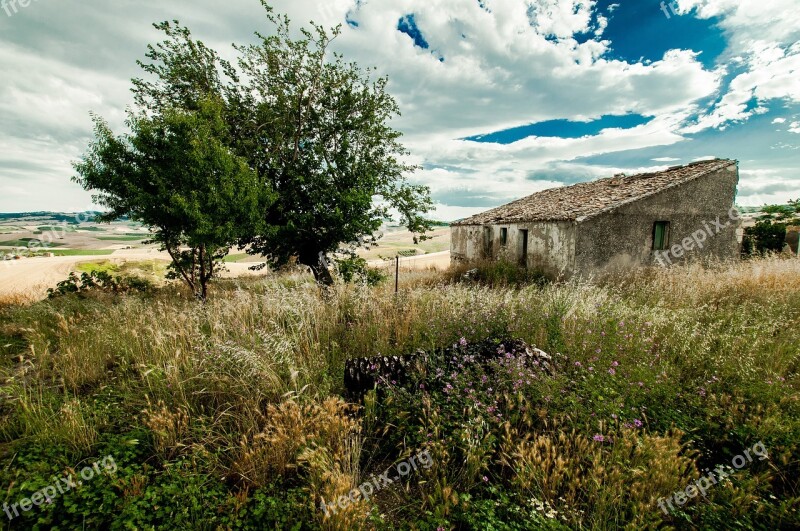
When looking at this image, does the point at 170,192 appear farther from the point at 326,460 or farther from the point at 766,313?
the point at 766,313

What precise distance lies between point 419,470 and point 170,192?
21.9 feet

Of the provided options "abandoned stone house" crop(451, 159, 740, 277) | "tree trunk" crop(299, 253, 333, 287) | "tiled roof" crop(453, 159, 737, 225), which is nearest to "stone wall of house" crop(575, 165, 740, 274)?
"abandoned stone house" crop(451, 159, 740, 277)

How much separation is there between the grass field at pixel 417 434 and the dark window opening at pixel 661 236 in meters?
10.5

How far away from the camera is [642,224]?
13.3m

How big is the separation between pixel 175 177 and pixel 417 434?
6.86m

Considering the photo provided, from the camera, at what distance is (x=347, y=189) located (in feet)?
30.3

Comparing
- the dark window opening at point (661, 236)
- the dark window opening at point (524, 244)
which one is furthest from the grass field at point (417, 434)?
the dark window opening at point (524, 244)

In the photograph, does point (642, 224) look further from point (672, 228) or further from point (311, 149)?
point (311, 149)

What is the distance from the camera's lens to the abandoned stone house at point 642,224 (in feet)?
41.2

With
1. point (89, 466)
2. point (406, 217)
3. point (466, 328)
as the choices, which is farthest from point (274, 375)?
point (406, 217)

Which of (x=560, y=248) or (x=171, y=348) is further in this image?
(x=560, y=248)

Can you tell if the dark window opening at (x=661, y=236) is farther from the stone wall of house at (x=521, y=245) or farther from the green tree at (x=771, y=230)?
the green tree at (x=771, y=230)

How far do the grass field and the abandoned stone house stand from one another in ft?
26.5

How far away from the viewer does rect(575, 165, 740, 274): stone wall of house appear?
12.6 metres
